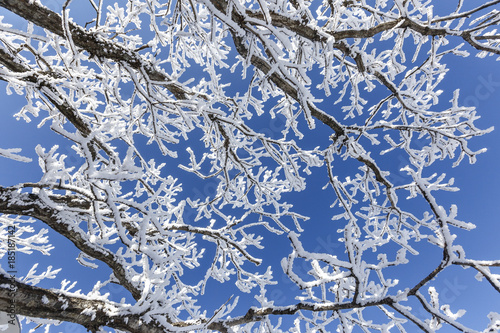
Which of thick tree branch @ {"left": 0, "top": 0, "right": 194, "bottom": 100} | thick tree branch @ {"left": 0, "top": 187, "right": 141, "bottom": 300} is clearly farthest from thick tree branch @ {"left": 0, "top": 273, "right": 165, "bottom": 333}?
thick tree branch @ {"left": 0, "top": 0, "right": 194, "bottom": 100}

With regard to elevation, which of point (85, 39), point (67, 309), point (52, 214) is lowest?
point (67, 309)

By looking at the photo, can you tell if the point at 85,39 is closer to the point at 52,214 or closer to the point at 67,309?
the point at 52,214

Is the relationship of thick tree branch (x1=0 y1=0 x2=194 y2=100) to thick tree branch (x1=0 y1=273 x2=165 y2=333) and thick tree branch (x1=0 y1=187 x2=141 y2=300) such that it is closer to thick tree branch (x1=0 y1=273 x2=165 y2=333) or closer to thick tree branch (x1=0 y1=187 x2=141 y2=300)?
thick tree branch (x1=0 y1=187 x2=141 y2=300)

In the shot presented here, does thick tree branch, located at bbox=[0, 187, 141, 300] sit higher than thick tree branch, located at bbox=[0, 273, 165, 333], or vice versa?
thick tree branch, located at bbox=[0, 187, 141, 300]

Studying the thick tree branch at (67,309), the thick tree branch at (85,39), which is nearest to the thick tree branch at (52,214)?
the thick tree branch at (67,309)

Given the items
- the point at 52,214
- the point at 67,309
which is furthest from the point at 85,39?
the point at 67,309

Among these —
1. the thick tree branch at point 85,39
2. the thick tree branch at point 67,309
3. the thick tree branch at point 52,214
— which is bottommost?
the thick tree branch at point 67,309

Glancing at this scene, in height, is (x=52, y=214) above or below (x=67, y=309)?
above

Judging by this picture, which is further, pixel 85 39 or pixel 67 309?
pixel 85 39

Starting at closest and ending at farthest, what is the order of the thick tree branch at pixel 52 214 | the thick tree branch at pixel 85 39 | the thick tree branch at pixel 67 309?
the thick tree branch at pixel 67 309 < the thick tree branch at pixel 52 214 < the thick tree branch at pixel 85 39

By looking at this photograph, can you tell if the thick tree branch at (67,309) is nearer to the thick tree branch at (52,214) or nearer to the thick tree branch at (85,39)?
the thick tree branch at (52,214)

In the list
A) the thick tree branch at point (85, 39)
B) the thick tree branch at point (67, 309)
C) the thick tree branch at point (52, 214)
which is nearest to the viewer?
the thick tree branch at point (67, 309)

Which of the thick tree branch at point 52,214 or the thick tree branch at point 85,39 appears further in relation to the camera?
the thick tree branch at point 85,39

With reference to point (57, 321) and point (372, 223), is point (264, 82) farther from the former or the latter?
point (372, 223)
